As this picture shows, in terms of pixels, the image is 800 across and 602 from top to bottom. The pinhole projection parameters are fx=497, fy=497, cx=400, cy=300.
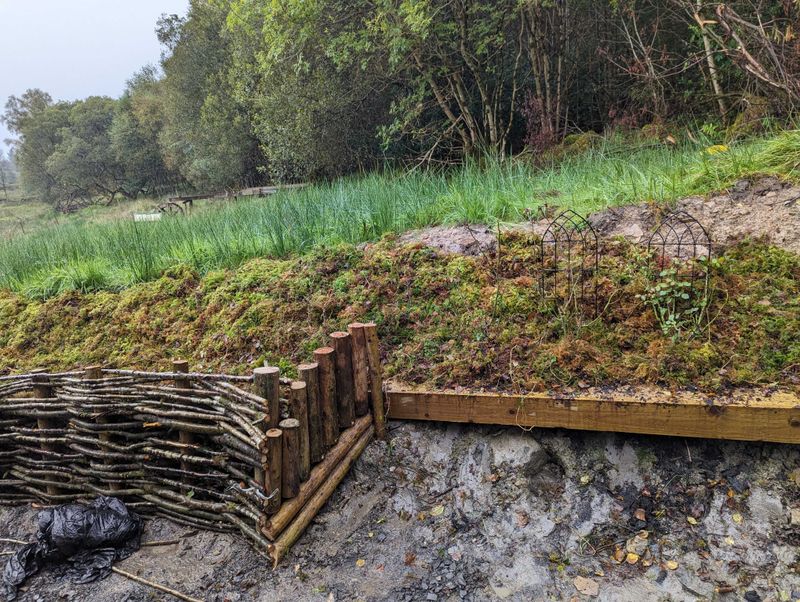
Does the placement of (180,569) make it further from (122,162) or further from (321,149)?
(122,162)

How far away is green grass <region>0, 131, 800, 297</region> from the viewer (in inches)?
134

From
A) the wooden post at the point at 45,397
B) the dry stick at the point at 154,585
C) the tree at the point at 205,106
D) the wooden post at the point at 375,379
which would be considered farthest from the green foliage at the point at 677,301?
the tree at the point at 205,106

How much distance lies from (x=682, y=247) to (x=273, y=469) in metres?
2.44

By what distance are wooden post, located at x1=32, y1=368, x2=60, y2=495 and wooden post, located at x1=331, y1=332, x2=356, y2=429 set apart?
1.71 metres

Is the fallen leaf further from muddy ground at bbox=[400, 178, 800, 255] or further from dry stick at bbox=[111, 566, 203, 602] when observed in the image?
muddy ground at bbox=[400, 178, 800, 255]

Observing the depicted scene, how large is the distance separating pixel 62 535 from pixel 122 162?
2093 cm

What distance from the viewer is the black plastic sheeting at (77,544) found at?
233 centimetres

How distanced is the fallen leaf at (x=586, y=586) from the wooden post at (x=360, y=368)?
3.85ft

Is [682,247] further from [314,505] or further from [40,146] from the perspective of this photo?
[40,146]

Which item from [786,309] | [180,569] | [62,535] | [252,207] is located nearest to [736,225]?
[786,309]

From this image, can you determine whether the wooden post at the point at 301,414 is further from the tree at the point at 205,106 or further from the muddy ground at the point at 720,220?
the tree at the point at 205,106

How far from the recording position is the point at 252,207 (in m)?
5.59

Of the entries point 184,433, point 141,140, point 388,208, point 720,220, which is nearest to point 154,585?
point 184,433

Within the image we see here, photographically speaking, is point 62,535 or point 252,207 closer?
point 62,535
